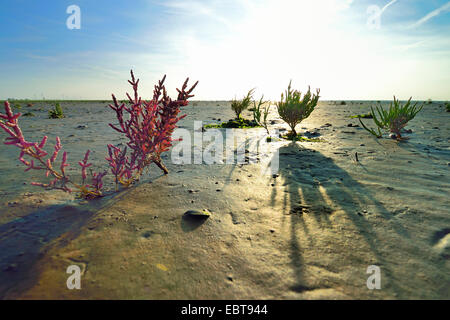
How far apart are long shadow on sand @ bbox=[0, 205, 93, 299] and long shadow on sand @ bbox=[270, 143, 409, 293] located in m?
1.57

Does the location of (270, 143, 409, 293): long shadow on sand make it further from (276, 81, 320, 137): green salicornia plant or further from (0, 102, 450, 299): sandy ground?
(276, 81, 320, 137): green salicornia plant

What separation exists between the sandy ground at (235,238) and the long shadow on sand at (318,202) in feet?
0.04

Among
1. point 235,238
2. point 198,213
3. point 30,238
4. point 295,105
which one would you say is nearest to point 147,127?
point 198,213

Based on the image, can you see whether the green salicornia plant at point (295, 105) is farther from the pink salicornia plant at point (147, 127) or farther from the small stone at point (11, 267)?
the small stone at point (11, 267)

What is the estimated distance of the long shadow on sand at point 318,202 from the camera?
1.54m

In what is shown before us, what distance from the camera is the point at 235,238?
A: 171 centimetres

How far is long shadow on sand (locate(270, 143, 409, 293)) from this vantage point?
1537 millimetres

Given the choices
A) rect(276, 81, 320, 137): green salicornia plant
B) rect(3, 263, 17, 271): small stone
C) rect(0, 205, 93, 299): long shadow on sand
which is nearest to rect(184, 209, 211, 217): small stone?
rect(0, 205, 93, 299): long shadow on sand

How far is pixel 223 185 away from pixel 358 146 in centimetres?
351

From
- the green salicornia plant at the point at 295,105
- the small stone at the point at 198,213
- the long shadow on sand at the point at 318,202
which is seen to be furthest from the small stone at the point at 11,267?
the green salicornia plant at the point at 295,105

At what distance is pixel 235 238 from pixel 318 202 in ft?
3.48

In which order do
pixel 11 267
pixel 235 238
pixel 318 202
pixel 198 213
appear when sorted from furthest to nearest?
pixel 318 202 → pixel 198 213 → pixel 235 238 → pixel 11 267

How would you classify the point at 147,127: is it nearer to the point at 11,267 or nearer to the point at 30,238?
the point at 30,238
